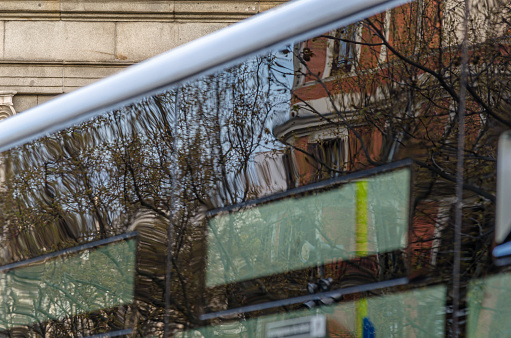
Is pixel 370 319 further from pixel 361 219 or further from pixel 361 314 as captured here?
pixel 361 219

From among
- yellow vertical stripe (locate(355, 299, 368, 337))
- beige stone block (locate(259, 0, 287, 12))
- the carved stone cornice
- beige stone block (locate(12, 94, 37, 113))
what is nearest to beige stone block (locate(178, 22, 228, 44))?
beige stone block (locate(259, 0, 287, 12))

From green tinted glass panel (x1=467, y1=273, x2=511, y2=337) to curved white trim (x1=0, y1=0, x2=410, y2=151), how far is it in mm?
842

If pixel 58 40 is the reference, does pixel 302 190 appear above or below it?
below

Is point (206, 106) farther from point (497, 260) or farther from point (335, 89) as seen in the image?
point (497, 260)

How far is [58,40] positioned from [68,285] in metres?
8.67

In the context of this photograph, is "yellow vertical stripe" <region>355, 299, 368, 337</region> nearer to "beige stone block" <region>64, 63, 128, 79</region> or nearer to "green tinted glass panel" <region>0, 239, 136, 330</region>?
"green tinted glass panel" <region>0, 239, 136, 330</region>

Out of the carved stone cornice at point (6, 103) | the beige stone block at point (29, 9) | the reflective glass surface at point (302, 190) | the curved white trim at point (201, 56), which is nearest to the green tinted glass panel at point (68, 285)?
the reflective glass surface at point (302, 190)

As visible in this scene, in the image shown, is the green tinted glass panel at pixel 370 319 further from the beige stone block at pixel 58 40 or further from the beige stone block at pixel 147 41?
the beige stone block at pixel 58 40

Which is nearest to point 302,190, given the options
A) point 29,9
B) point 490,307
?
point 490,307

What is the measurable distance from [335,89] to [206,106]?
1.72ft

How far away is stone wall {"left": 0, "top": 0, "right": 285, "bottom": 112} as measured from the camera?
Answer: 10.6 meters

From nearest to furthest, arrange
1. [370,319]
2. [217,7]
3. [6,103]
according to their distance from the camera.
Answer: [370,319]
[6,103]
[217,7]

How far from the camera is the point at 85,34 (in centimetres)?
1069

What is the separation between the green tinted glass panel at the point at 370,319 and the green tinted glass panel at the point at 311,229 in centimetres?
14
